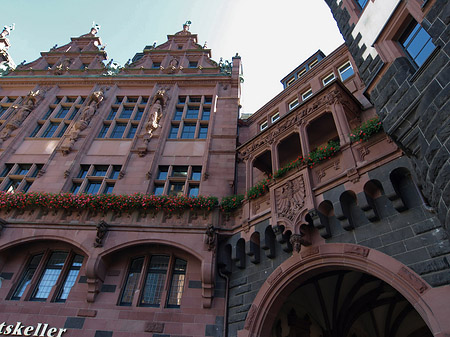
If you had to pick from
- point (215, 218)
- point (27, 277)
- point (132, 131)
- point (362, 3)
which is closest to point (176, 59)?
point (132, 131)

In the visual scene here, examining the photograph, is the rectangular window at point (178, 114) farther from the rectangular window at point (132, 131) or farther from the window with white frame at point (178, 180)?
the window with white frame at point (178, 180)

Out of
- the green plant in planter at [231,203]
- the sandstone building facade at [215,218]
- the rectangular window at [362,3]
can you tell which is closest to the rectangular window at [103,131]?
the sandstone building facade at [215,218]

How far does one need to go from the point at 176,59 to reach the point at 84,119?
9.06m

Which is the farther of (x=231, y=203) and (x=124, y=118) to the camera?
(x=124, y=118)

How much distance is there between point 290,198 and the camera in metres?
9.69

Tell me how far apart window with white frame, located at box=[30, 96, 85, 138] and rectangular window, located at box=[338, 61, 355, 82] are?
16.4 m

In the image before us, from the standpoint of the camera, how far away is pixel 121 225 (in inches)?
472

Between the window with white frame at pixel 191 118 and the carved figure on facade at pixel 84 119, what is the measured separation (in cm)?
519

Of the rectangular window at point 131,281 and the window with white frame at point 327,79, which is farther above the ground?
the window with white frame at point 327,79

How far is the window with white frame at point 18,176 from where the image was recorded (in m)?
15.3

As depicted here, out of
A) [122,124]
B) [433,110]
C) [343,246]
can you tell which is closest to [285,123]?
[343,246]

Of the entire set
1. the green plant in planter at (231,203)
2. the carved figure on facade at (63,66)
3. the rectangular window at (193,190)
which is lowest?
the green plant in planter at (231,203)

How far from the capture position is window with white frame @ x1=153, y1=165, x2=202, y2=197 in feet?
47.4

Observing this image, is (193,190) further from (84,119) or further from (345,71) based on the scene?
(345,71)
